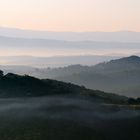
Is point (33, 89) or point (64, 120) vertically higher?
point (33, 89)

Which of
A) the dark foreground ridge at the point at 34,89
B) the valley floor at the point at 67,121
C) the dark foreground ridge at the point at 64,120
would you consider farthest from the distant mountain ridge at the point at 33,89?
the valley floor at the point at 67,121

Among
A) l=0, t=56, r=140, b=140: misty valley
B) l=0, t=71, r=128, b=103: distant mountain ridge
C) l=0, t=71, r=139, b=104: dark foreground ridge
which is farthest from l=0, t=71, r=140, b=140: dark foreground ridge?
l=0, t=71, r=139, b=104: dark foreground ridge

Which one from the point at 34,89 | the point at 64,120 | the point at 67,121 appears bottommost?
the point at 67,121

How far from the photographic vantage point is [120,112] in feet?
373

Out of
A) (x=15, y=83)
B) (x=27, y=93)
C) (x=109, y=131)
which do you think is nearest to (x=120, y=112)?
(x=109, y=131)

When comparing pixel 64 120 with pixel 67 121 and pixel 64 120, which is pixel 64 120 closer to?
pixel 64 120

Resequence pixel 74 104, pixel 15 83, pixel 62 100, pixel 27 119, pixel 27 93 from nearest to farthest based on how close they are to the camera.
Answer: pixel 27 119, pixel 74 104, pixel 62 100, pixel 27 93, pixel 15 83

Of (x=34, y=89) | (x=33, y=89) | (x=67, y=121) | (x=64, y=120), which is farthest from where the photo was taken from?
(x=34, y=89)

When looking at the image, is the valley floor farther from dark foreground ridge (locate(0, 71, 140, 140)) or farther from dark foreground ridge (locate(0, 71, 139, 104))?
dark foreground ridge (locate(0, 71, 139, 104))

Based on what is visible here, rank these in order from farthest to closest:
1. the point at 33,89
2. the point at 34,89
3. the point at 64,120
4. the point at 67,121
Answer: the point at 34,89 < the point at 33,89 < the point at 64,120 < the point at 67,121

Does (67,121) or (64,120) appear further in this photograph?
(64,120)

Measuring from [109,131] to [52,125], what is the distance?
12989 millimetres

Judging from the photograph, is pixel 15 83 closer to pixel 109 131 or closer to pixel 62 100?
pixel 62 100

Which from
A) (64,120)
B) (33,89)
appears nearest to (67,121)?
(64,120)
